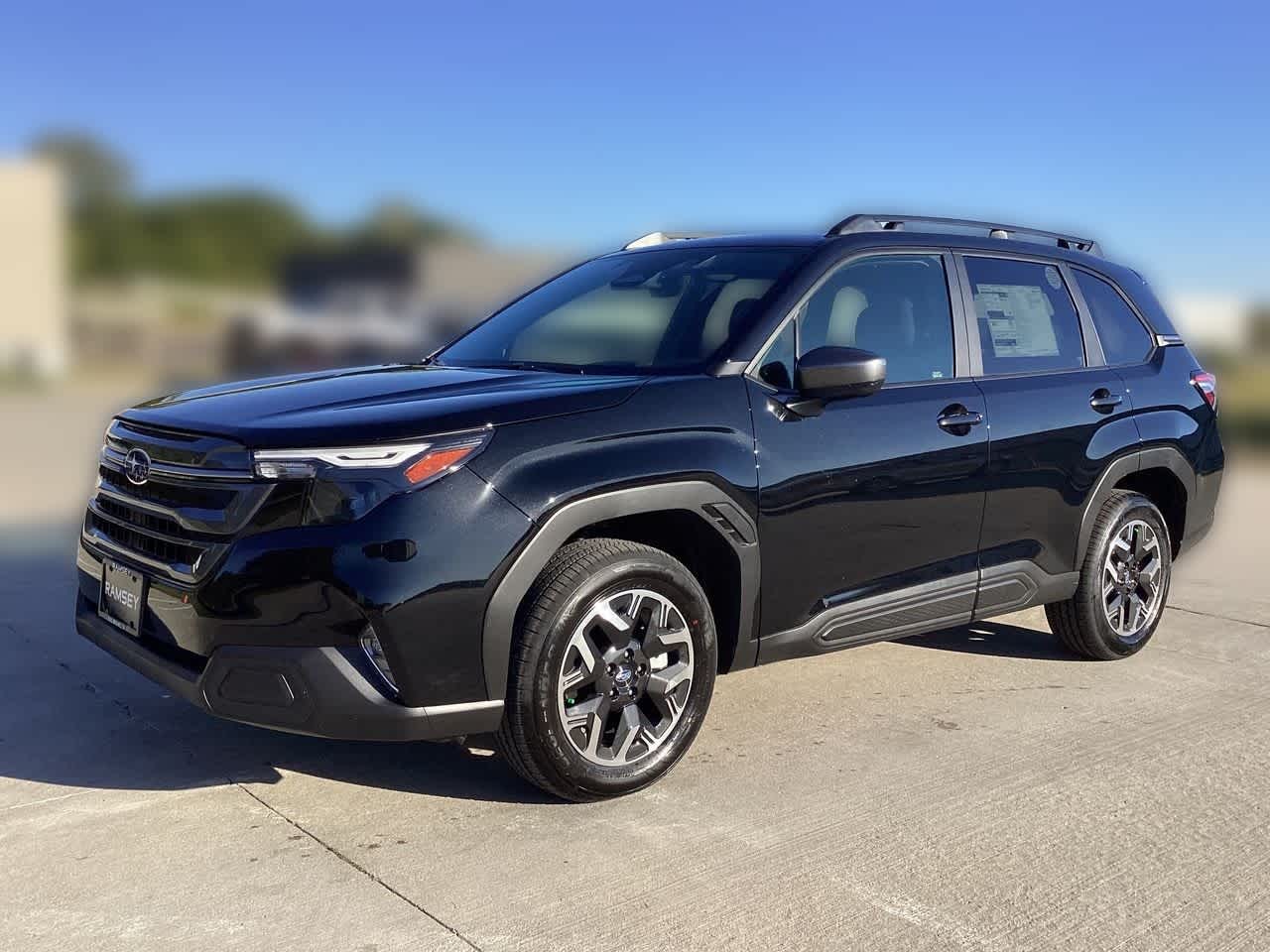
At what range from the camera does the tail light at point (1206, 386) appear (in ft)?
20.2

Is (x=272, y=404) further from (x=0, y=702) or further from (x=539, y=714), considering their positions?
(x=0, y=702)

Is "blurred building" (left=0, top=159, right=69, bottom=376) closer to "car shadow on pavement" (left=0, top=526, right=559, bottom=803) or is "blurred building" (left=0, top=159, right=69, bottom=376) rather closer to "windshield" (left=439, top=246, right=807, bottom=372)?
"car shadow on pavement" (left=0, top=526, right=559, bottom=803)

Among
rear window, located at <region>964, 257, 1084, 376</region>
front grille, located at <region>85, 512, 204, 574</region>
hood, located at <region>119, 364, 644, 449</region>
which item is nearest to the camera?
hood, located at <region>119, 364, 644, 449</region>

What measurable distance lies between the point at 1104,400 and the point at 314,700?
357 centimetres

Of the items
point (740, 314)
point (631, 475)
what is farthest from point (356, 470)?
point (740, 314)

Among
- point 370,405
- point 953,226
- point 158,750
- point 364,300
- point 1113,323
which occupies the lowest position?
point 364,300

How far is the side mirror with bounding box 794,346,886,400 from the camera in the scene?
14.3 feet

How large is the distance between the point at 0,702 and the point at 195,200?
2004 cm

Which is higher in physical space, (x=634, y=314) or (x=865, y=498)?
(x=634, y=314)

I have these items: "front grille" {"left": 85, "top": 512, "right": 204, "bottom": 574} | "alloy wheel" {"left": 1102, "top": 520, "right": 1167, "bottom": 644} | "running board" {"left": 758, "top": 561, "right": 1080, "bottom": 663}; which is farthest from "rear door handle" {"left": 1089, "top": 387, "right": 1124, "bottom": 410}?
"front grille" {"left": 85, "top": 512, "right": 204, "bottom": 574}

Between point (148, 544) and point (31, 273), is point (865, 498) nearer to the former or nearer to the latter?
point (148, 544)

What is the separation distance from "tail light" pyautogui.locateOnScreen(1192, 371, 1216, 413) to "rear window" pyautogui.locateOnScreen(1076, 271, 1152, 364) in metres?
0.32

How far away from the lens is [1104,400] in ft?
18.3

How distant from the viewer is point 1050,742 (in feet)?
15.5
